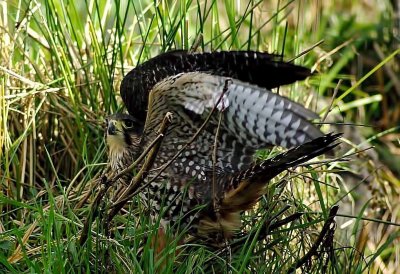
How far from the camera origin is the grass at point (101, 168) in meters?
3.83

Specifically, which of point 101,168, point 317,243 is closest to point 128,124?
point 101,168

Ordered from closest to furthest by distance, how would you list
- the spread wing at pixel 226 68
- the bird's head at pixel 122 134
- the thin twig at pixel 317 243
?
1. the spread wing at pixel 226 68
2. the thin twig at pixel 317 243
3. the bird's head at pixel 122 134

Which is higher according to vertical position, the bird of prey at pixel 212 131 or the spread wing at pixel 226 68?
the spread wing at pixel 226 68

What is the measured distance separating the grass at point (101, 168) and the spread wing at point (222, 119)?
282 mm

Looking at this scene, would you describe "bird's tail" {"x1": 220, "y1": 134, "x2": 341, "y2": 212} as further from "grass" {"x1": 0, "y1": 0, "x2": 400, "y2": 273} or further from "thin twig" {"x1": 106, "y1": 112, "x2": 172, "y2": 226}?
"thin twig" {"x1": 106, "y1": 112, "x2": 172, "y2": 226}

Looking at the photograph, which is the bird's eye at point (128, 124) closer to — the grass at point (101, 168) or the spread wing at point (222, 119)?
the spread wing at point (222, 119)

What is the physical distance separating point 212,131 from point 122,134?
0.41m

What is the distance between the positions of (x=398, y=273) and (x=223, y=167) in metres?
1.62

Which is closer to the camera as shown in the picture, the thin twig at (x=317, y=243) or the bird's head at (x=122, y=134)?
the thin twig at (x=317, y=243)

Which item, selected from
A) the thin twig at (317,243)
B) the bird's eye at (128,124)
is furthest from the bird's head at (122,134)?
the thin twig at (317,243)

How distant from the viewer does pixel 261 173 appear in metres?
3.86

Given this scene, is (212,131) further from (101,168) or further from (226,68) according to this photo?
(101,168)

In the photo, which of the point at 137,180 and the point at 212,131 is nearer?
the point at 137,180

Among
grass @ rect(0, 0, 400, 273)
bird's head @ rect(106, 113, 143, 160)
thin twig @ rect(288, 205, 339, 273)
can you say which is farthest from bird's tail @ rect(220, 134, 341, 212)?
bird's head @ rect(106, 113, 143, 160)
